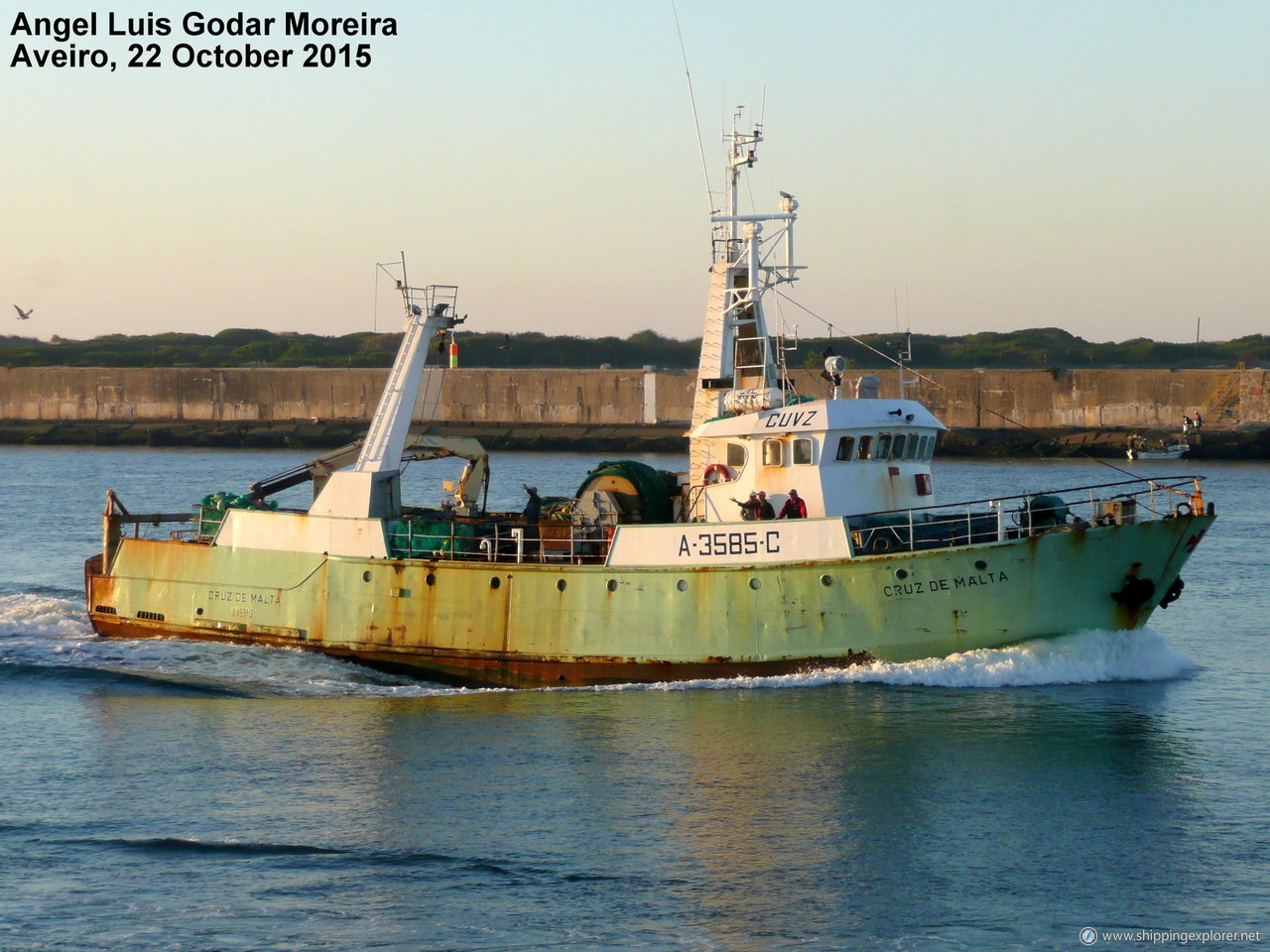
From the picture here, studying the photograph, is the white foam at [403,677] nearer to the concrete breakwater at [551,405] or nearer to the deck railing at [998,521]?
the deck railing at [998,521]

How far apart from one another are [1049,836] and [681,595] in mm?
7032

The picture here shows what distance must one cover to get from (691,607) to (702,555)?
0.76 meters

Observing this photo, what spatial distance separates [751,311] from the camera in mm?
22906

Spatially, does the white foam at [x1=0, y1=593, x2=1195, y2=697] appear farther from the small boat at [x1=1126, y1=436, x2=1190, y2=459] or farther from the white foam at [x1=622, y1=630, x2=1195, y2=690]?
the small boat at [x1=1126, y1=436, x2=1190, y2=459]

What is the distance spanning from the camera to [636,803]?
Result: 53.4 feet

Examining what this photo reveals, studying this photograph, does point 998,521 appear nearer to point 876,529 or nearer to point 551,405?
point 876,529

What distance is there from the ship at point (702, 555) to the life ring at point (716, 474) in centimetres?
3

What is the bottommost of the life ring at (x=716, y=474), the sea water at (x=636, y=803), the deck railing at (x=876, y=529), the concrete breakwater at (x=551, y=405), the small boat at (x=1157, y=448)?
the sea water at (x=636, y=803)

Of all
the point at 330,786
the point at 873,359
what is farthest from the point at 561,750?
the point at 873,359

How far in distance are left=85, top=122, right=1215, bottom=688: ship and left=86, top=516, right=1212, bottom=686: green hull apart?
3cm

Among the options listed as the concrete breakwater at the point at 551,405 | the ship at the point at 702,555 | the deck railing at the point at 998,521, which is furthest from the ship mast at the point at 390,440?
the concrete breakwater at the point at 551,405

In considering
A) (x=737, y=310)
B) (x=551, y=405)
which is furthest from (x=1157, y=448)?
(x=737, y=310)

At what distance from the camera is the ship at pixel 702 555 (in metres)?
20.1

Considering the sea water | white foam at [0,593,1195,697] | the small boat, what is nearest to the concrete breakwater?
the small boat
